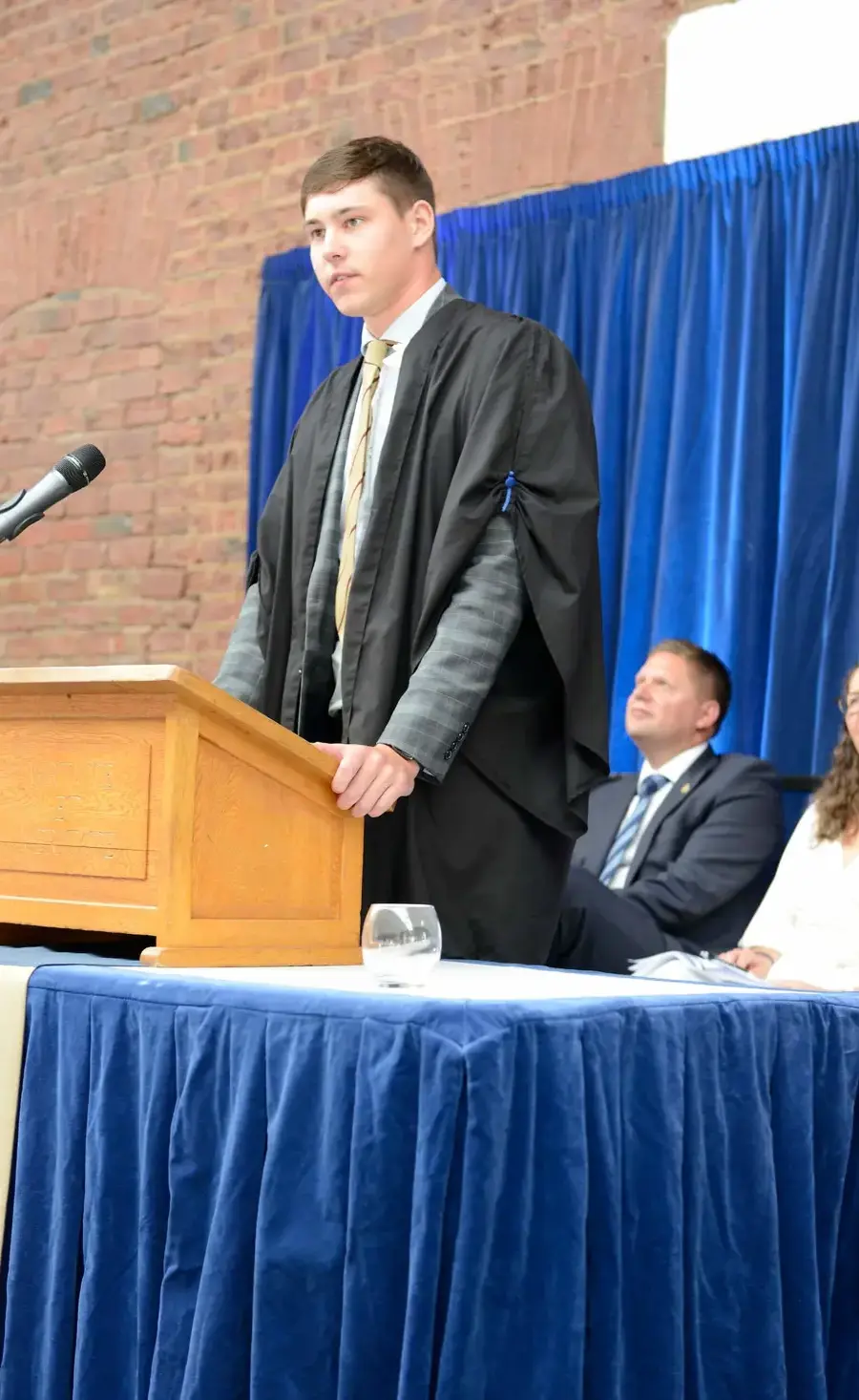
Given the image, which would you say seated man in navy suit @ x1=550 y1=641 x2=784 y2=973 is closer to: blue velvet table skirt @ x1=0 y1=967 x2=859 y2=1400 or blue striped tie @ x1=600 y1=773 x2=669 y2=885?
blue striped tie @ x1=600 y1=773 x2=669 y2=885

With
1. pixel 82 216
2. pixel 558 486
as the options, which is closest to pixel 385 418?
pixel 558 486

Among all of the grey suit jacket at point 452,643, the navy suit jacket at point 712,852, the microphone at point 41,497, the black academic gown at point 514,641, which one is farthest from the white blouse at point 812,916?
the microphone at point 41,497

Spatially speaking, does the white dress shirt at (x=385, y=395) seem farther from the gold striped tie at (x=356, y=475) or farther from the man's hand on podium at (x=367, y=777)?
the man's hand on podium at (x=367, y=777)

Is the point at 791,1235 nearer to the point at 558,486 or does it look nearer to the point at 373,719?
the point at 373,719

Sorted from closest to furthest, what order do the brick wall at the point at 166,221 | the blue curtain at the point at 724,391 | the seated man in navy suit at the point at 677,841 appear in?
1. the seated man in navy suit at the point at 677,841
2. the blue curtain at the point at 724,391
3. the brick wall at the point at 166,221

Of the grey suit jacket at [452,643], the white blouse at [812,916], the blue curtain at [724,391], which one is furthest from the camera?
the blue curtain at [724,391]

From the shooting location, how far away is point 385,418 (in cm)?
223

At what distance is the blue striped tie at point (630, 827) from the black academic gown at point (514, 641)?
93.9 inches

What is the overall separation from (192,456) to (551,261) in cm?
156

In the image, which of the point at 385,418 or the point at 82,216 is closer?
the point at 385,418

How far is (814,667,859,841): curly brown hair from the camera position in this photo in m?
3.77

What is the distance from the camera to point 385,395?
7.41 ft

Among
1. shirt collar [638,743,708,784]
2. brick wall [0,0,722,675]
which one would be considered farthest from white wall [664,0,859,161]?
shirt collar [638,743,708,784]

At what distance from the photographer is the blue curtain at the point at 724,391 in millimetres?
4355
